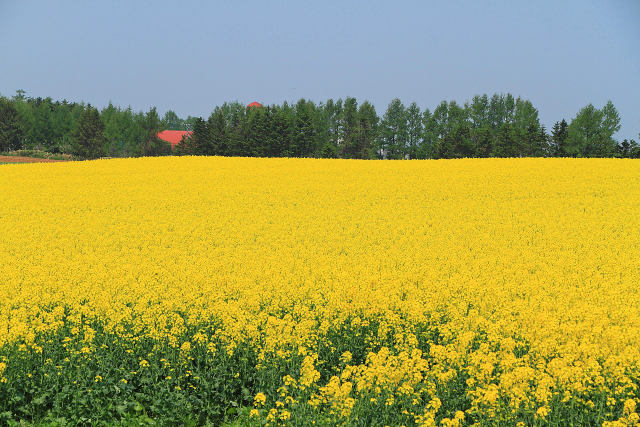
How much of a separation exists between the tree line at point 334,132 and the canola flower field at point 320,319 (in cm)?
6691

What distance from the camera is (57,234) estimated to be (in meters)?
17.6

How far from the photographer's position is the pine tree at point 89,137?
99188 mm

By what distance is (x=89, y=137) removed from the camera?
101188mm

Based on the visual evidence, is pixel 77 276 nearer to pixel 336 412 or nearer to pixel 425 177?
pixel 336 412

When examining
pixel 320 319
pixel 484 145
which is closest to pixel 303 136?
pixel 484 145

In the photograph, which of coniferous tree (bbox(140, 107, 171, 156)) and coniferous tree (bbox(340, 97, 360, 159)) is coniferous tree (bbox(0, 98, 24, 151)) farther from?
A: coniferous tree (bbox(340, 97, 360, 159))

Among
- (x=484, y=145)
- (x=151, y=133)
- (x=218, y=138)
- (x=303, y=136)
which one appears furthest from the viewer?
(x=151, y=133)

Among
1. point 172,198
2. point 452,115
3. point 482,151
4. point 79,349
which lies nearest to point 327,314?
point 79,349

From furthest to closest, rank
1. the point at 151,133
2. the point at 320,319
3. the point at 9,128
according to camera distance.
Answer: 1. the point at 151,133
2. the point at 9,128
3. the point at 320,319

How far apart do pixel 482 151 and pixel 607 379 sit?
79.8 meters

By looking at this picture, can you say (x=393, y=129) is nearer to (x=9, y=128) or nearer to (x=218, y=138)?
(x=218, y=138)

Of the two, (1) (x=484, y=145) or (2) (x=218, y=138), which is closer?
(1) (x=484, y=145)

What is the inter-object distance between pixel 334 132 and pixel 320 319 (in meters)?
99.8

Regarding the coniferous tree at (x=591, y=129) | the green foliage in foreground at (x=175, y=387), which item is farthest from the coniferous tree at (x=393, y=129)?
the green foliage in foreground at (x=175, y=387)
